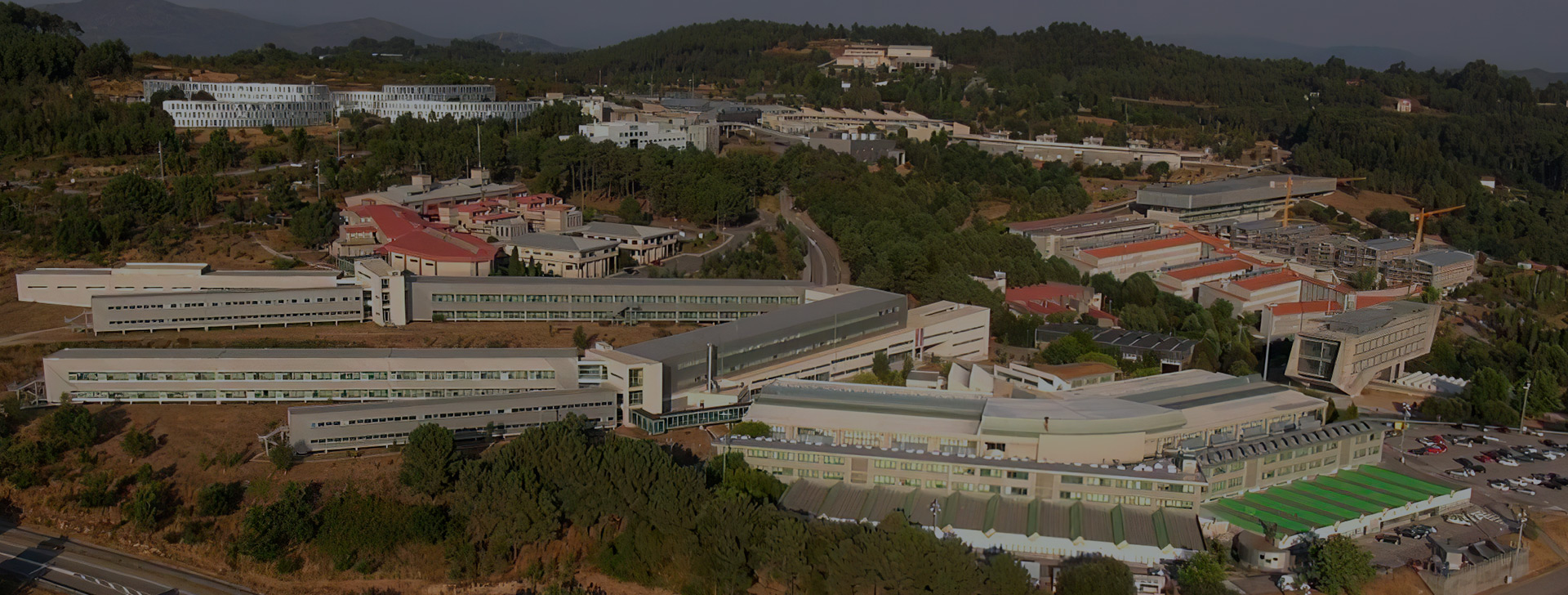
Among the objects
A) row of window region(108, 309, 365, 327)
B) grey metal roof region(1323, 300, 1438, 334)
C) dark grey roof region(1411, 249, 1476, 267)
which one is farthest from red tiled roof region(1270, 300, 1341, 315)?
row of window region(108, 309, 365, 327)

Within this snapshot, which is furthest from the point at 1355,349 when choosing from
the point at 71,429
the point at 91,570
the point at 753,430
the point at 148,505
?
the point at 71,429

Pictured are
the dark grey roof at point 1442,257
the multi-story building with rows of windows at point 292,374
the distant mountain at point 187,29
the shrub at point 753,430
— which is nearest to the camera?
the shrub at point 753,430

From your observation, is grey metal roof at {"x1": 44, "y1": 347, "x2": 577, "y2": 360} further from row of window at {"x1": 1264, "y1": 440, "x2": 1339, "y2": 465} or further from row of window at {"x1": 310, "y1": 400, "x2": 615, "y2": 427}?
row of window at {"x1": 1264, "y1": 440, "x2": 1339, "y2": 465}

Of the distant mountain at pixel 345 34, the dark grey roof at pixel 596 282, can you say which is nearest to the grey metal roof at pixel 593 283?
the dark grey roof at pixel 596 282

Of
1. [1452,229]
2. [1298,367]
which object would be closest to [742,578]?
[1298,367]

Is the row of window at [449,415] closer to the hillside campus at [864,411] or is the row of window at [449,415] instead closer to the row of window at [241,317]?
the hillside campus at [864,411]

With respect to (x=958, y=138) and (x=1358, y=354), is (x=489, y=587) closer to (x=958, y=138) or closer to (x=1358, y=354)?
(x=1358, y=354)
